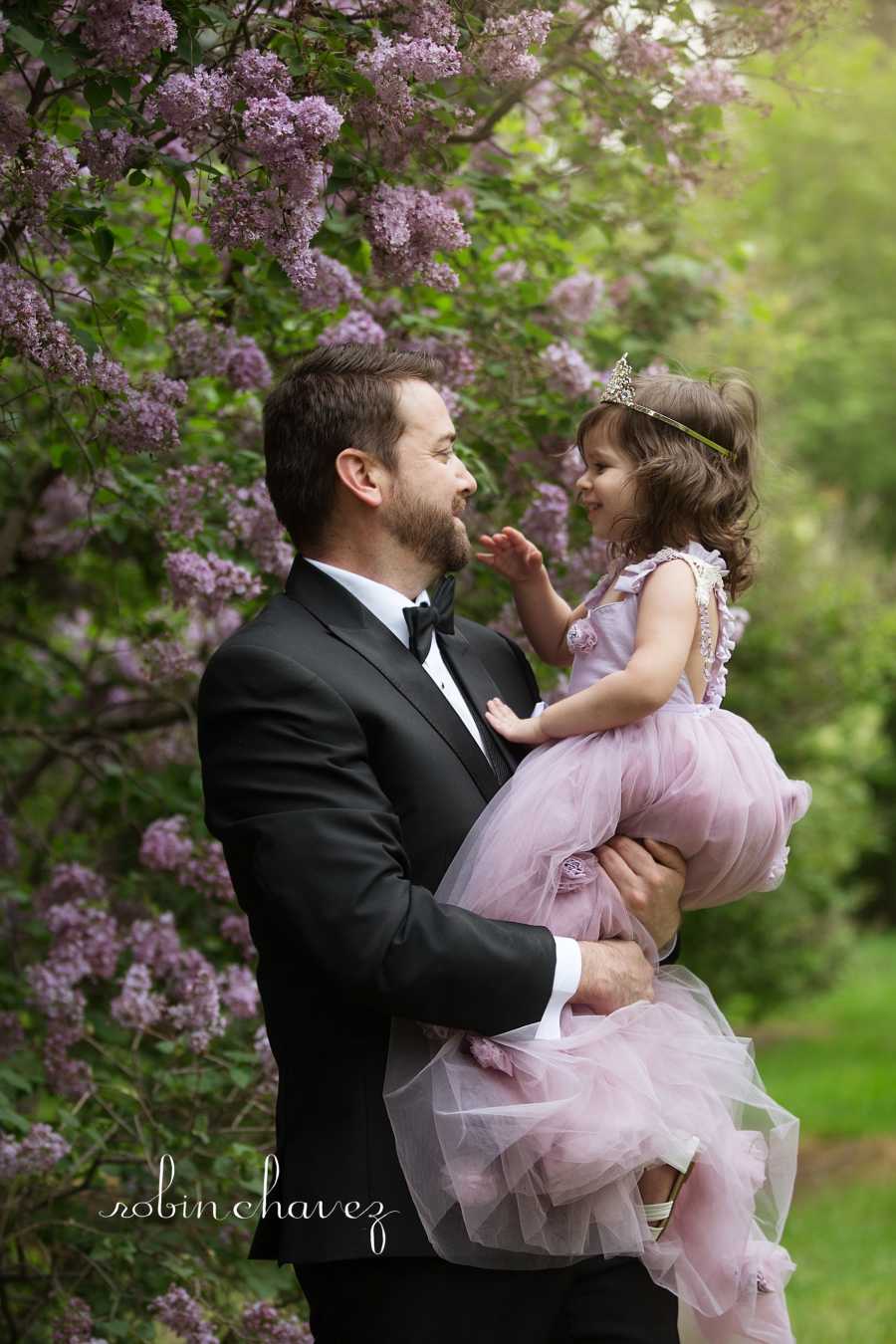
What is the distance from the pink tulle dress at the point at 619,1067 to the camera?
7.23 ft

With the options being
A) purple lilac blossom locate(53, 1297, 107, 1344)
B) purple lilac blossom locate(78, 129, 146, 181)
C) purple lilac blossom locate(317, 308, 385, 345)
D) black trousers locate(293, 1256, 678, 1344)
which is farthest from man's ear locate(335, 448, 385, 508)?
purple lilac blossom locate(53, 1297, 107, 1344)

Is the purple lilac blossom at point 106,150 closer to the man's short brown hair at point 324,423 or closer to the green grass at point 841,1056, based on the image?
the man's short brown hair at point 324,423

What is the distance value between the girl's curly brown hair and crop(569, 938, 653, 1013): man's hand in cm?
81

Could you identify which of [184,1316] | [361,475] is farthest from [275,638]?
[184,1316]

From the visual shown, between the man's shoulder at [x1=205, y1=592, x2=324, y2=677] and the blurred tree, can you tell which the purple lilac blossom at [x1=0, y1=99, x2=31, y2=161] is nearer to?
the man's shoulder at [x1=205, y1=592, x2=324, y2=677]

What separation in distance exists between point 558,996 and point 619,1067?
145 millimetres

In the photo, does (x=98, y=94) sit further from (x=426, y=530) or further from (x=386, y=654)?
(x=386, y=654)

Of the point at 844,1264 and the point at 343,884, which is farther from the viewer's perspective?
the point at 844,1264

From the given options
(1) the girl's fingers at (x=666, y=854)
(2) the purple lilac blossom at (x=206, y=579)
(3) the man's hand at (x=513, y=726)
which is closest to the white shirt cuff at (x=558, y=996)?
(1) the girl's fingers at (x=666, y=854)

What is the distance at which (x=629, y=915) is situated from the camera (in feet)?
8.05

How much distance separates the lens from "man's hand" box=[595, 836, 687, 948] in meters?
2.46

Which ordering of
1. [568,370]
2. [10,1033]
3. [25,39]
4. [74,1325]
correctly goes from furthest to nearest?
1. [10,1033]
2. [568,370]
3. [74,1325]
4. [25,39]

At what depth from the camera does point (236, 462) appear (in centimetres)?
359

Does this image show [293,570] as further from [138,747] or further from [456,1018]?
[138,747]
